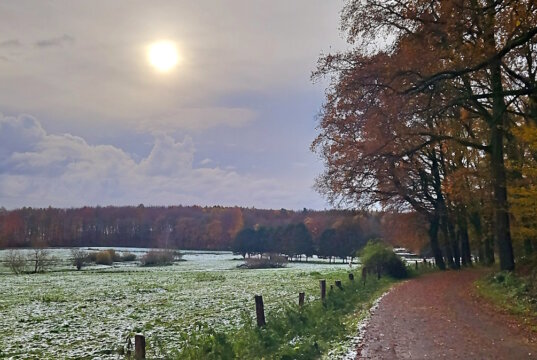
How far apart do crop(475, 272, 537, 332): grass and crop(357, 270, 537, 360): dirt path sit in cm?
46

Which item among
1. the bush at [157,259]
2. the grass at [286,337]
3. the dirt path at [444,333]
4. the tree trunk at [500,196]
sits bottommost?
the dirt path at [444,333]

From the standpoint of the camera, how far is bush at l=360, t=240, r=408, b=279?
3400 cm

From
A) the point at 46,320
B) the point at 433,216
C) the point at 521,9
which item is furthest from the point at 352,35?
the point at 433,216

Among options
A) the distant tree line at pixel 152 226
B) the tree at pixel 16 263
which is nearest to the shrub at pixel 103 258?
the tree at pixel 16 263

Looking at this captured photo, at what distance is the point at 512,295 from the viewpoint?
57.5ft

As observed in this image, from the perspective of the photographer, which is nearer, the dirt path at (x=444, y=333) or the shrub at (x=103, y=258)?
the dirt path at (x=444, y=333)

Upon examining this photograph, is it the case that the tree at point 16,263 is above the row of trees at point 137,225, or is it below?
below

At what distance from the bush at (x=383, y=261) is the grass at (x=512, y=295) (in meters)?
11.0

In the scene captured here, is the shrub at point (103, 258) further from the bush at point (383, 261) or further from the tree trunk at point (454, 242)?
the tree trunk at point (454, 242)

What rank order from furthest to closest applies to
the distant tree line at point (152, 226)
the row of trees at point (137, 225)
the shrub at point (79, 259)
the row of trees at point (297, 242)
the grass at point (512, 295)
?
the row of trees at point (137, 225)
the distant tree line at point (152, 226)
the row of trees at point (297, 242)
the shrub at point (79, 259)
the grass at point (512, 295)

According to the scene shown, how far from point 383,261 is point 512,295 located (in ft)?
55.2

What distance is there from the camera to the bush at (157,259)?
80375 millimetres

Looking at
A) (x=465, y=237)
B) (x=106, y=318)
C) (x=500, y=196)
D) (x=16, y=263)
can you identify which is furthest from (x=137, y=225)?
(x=500, y=196)

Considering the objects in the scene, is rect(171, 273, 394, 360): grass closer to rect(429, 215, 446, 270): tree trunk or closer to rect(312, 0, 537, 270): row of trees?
rect(312, 0, 537, 270): row of trees
